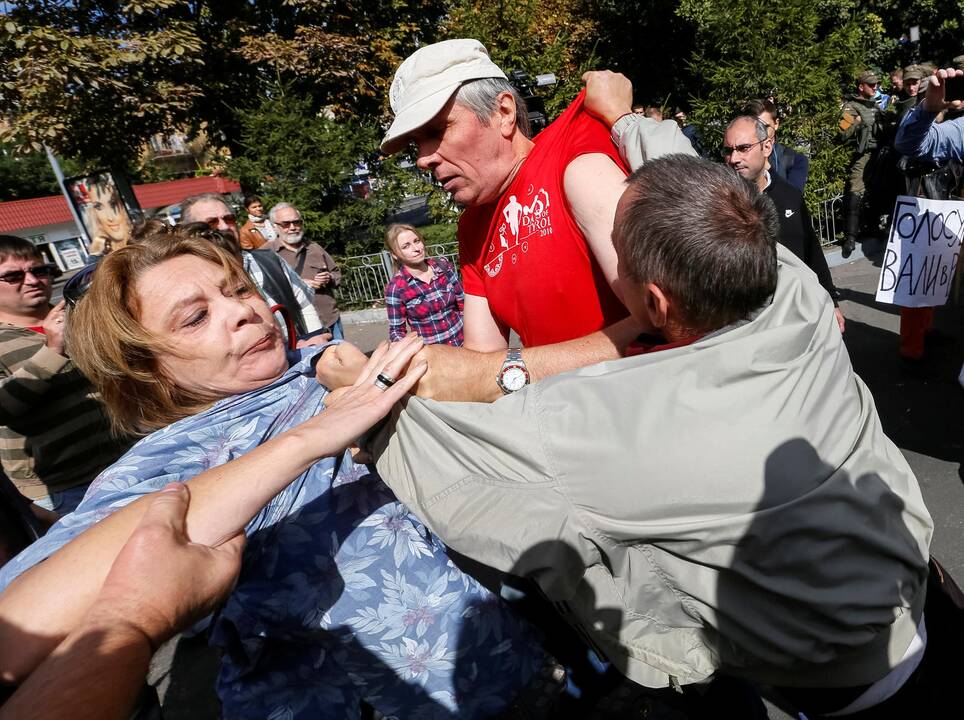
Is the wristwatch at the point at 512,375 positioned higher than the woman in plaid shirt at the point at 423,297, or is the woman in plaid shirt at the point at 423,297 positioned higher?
the wristwatch at the point at 512,375

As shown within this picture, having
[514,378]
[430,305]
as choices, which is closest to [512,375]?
[514,378]

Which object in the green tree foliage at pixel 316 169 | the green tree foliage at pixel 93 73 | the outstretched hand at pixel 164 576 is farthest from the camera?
the green tree foliage at pixel 316 169

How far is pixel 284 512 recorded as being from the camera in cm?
142

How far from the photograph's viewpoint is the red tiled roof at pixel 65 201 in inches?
1216

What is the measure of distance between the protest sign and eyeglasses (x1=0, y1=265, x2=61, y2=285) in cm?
540

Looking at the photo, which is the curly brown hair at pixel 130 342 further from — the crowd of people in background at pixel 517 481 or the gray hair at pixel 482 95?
Answer: the gray hair at pixel 482 95

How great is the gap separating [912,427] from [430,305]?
3590 millimetres

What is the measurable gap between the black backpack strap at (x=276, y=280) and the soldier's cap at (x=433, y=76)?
220 centimetres

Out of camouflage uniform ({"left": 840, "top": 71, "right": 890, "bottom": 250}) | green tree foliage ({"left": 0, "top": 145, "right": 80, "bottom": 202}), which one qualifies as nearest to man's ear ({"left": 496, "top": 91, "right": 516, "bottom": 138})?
camouflage uniform ({"left": 840, "top": 71, "right": 890, "bottom": 250})

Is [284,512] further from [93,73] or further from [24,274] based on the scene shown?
[93,73]

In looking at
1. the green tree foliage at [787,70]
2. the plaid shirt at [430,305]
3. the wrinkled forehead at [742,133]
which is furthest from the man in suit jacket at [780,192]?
the green tree foliage at [787,70]

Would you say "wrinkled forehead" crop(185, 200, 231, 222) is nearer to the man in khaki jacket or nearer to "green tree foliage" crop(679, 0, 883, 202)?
the man in khaki jacket

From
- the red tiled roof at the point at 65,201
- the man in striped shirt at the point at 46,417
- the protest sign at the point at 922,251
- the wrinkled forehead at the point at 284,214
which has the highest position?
the red tiled roof at the point at 65,201

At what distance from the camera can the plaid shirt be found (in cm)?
477
